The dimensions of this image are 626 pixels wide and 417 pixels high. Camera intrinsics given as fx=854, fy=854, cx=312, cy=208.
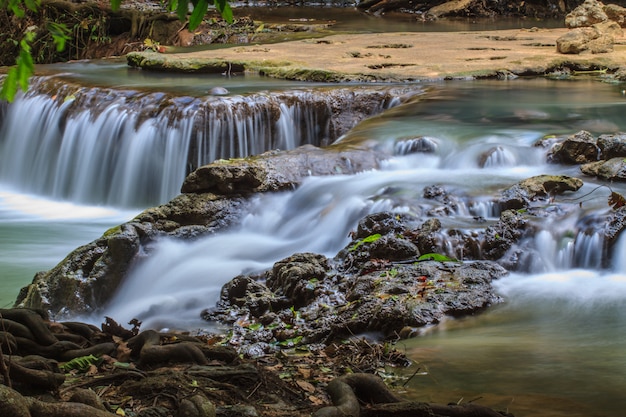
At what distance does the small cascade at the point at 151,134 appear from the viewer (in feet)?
33.1

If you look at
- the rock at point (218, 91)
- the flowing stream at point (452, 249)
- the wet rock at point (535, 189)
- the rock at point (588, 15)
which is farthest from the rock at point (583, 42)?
the wet rock at point (535, 189)

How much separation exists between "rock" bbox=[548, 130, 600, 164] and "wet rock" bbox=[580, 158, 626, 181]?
1.11ft

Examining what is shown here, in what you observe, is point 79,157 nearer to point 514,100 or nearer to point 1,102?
point 1,102

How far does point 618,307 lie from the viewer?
17.4 ft

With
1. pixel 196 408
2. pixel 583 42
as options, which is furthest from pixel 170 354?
pixel 583 42

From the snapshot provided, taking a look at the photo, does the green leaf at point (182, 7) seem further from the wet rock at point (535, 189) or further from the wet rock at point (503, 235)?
the wet rock at point (535, 189)

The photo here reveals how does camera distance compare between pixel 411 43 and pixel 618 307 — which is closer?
pixel 618 307

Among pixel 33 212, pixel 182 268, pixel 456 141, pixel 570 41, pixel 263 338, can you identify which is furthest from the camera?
pixel 570 41

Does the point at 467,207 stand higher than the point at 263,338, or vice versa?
the point at 467,207

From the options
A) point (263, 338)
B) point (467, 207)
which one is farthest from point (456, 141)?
point (263, 338)

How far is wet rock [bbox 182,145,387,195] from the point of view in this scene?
730 centimetres

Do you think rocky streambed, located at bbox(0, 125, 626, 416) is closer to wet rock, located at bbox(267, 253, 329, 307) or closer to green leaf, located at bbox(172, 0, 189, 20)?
wet rock, located at bbox(267, 253, 329, 307)

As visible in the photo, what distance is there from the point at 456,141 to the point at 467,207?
82.8 inches

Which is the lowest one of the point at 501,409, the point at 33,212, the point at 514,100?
the point at 33,212
